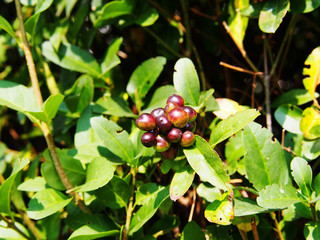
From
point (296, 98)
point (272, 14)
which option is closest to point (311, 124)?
point (296, 98)

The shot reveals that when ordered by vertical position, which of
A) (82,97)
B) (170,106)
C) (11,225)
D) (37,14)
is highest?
(37,14)

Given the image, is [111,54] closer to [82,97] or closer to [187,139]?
[82,97]

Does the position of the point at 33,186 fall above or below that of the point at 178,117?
below

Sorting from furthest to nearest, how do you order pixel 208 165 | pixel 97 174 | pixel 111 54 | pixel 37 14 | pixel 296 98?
pixel 111 54
pixel 296 98
pixel 37 14
pixel 97 174
pixel 208 165

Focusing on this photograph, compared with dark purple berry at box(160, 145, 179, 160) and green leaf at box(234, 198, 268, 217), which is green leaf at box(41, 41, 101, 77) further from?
green leaf at box(234, 198, 268, 217)

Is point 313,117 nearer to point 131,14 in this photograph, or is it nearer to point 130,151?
point 130,151

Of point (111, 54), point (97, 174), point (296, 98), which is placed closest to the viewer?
point (97, 174)

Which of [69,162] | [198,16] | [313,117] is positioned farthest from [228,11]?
[69,162]

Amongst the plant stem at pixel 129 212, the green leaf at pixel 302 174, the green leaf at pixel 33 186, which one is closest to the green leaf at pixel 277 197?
the green leaf at pixel 302 174
